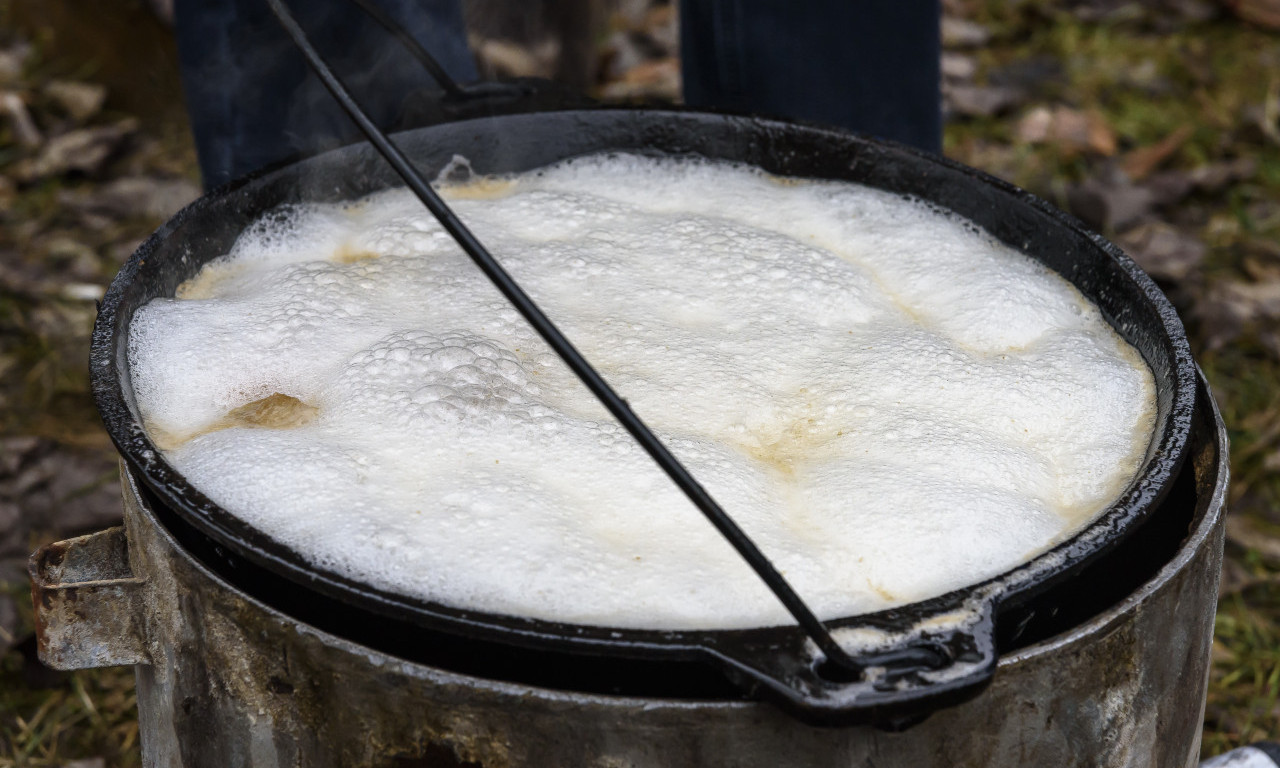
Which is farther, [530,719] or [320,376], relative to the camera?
[320,376]

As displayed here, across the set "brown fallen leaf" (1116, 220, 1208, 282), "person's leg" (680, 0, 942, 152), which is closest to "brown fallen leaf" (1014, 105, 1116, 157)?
"brown fallen leaf" (1116, 220, 1208, 282)

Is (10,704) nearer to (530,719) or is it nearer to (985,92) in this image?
(530,719)

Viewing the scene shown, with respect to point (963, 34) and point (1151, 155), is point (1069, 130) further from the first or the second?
point (963, 34)

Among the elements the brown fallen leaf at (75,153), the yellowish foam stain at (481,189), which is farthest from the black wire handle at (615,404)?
the brown fallen leaf at (75,153)

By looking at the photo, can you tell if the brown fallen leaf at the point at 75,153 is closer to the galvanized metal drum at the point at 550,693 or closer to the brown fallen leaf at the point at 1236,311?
the galvanized metal drum at the point at 550,693

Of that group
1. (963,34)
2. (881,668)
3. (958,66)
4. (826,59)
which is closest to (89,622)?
(881,668)

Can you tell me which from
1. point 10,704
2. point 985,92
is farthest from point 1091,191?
point 10,704
